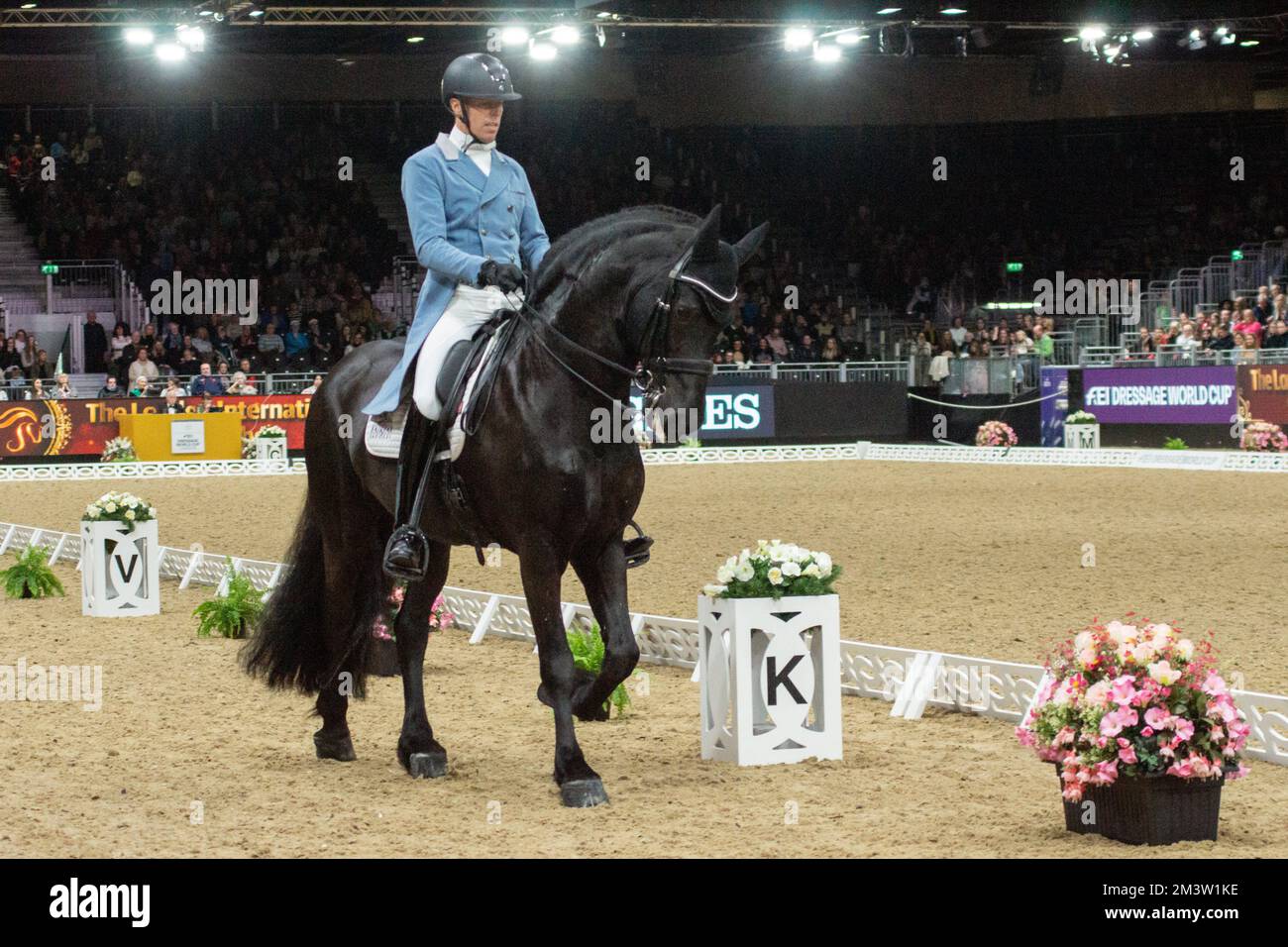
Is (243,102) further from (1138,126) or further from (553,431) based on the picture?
(553,431)

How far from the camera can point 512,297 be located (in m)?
5.84

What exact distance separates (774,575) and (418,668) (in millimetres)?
1347

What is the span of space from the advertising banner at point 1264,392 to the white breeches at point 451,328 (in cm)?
1814

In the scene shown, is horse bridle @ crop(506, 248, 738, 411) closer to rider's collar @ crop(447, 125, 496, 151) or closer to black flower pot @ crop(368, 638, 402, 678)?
rider's collar @ crop(447, 125, 496, 151)

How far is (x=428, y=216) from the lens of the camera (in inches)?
233

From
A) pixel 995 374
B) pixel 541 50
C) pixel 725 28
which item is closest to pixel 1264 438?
pixel 995 374

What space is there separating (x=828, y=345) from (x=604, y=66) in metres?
9.97

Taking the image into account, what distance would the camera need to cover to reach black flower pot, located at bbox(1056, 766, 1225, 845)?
4.70m

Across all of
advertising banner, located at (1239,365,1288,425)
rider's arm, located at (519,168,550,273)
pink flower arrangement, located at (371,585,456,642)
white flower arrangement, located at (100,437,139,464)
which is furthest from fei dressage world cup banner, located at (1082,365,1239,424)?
rider's arm, located at (519,168,550,273)

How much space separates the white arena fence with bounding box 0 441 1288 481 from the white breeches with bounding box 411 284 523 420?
625 inches

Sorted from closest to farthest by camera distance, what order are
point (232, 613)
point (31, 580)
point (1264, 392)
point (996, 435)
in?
1. point (232, 613)
2. point (31, 580)
3. point (1264, 392)
4. point (996, 435)

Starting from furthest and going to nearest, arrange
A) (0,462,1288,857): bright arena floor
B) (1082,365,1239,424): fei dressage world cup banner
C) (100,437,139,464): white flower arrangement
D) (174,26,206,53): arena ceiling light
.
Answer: (174,26,206,53): arena ceiling light < (100,437,139,464): white flower arrangement < (1082,365,1239,424): fei dressage world cup banner < (0,462,1288,857): bright arena floor

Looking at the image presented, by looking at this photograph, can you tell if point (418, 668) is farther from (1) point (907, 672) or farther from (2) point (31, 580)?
(2) point (31, 580)
